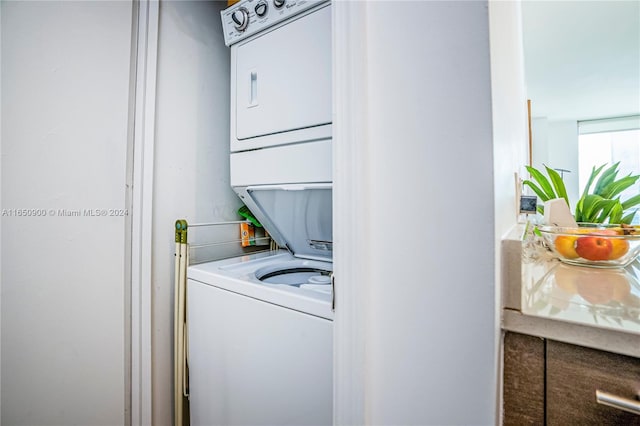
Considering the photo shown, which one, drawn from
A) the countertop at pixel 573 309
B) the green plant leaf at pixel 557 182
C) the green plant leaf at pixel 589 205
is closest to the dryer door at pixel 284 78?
the countertop at pixel 573 309

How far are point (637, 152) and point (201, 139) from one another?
5668mm

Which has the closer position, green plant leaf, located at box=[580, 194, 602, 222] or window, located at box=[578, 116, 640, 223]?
green plant leaf, located at box=[580, 194, 602, 222]

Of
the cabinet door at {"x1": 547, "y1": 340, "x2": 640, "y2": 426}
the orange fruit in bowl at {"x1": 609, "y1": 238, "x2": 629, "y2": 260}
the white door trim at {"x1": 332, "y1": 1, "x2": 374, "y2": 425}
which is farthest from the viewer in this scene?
the orange fruit in bowl at {"x1": 609, "y1": 238, "x2": 629, "y2": 260}

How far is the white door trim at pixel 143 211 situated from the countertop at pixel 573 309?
5.04 feet

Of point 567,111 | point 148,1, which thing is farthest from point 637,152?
point 148,1

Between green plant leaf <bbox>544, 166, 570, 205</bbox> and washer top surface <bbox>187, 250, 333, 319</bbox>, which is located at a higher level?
green plant leaf <bbox>544, 166, 570, 205</bbox>

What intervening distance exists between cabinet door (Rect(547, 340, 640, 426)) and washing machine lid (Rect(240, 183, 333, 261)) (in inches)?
36.0

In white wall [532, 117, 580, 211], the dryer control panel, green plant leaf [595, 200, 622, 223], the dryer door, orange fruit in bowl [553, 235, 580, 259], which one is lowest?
orange fruit in bowl [553, 235, 580, 259]

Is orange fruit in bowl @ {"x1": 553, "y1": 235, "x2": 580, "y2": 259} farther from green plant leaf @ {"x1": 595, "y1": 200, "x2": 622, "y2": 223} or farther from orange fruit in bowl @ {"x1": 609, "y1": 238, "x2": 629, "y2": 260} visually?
green plant leaf @ {"x1": 595, "y1": 200, "x2": 622, "y2": 223}

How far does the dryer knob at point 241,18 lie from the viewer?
1429 millimetres

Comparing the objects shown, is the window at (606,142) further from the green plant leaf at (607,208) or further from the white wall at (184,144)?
the white wall at (184,144)

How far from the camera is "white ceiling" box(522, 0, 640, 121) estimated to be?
2.47 m

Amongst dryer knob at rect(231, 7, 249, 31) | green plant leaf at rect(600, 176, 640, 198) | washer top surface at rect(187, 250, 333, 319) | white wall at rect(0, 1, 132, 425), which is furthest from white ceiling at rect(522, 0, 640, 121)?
white wall at rect(0, 1, 132, 425)

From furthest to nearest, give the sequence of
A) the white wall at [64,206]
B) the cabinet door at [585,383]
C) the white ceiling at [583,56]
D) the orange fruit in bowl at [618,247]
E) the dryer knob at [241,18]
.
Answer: the white ceiling at [583,56]
the dryer knob at [241,18]
the white wall at [64,206]
the orange fruit in bowl at [618,247]
the cabinet door at [585,383]
